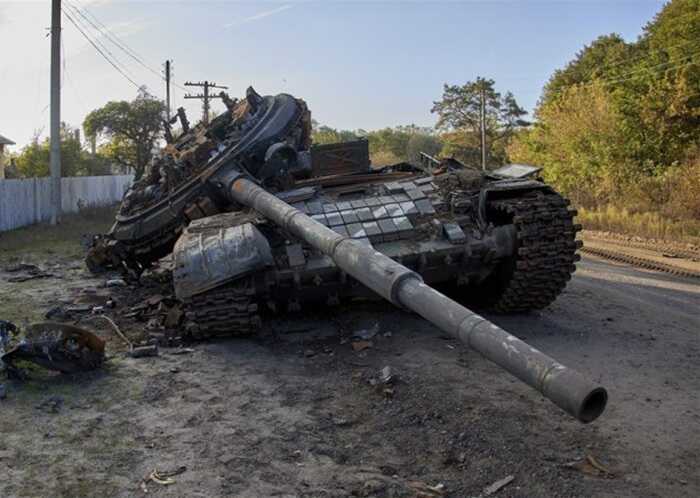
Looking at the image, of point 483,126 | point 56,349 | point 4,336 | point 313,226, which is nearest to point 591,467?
point 313,226

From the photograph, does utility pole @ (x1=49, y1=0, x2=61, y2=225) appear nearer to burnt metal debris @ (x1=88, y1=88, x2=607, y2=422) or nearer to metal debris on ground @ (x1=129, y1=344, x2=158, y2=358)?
burnt metal debris @ (x1=88, y1=88, x2=607, y2=422)

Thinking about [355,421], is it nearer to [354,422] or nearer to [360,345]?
[354,422]

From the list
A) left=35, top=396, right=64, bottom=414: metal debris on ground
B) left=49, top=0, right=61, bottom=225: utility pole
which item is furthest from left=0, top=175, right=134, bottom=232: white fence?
left=35, top=396, right=64, bottom=414: metal debris on ground

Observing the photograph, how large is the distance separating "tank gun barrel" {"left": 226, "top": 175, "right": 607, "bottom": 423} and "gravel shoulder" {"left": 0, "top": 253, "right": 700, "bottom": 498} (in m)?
1.11

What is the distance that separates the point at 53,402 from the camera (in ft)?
20.0

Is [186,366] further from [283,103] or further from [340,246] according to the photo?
[283,103]

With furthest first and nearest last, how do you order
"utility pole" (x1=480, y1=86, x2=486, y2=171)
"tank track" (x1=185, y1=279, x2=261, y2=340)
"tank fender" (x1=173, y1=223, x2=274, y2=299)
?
"utility pole" (x1=480, y1=86, x2=486, y2=171), "tank track" (x1=185, y1=279, x2=261, y2=340), "tank fender" (x1=173, y1=223, x2=274, y2=299)

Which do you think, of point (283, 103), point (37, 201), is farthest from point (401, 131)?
point (283, 103)

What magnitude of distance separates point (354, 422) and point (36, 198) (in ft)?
69.4

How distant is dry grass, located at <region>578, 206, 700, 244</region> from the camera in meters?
18.8

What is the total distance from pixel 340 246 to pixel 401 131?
259 ft

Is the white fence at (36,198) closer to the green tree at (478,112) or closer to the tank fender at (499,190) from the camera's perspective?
the tank fender at (499,190)

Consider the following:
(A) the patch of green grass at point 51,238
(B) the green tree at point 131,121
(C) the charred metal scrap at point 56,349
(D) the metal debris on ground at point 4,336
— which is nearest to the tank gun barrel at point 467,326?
(C) the charred metal scrap at point 56,349

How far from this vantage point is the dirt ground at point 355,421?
15.1ft
